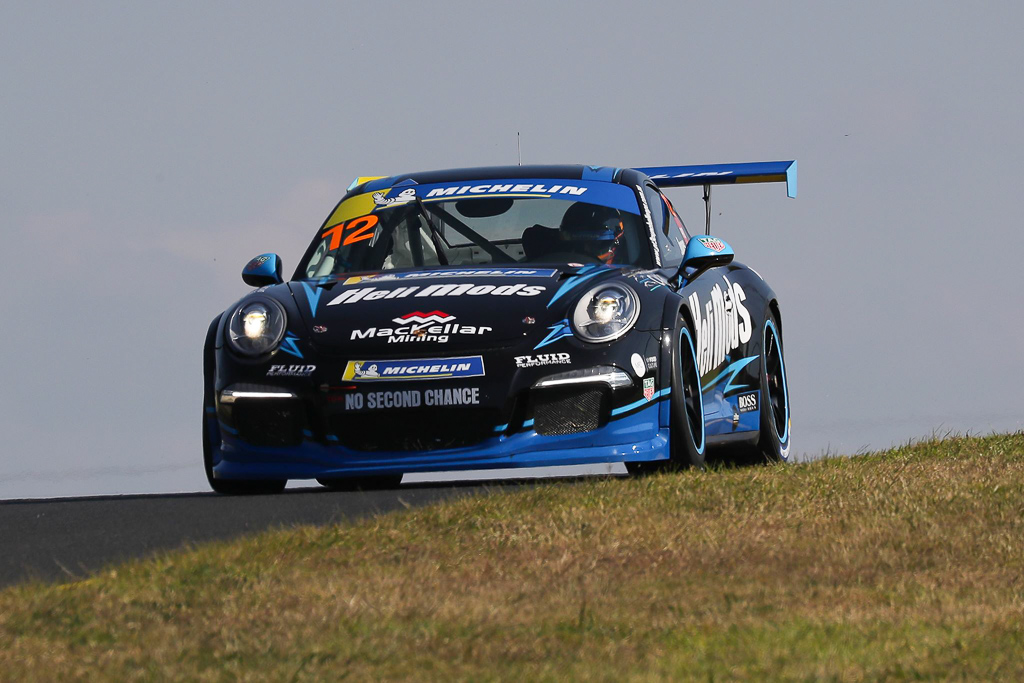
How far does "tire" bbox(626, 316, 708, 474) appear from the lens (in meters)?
6.91

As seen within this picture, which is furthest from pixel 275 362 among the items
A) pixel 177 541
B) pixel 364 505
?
pixel 177 541

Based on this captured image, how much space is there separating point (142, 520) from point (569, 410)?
1728 millimetres

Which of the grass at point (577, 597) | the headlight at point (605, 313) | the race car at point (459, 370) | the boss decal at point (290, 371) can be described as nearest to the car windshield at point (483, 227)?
the race car at point (459, 370)

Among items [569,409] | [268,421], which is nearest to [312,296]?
[268,421]

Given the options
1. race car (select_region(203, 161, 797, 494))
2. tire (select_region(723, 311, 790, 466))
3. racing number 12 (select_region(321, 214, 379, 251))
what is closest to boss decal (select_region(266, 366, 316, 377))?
race car (select_region(203, 161, 797, 494))

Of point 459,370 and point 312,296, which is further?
point 312,296

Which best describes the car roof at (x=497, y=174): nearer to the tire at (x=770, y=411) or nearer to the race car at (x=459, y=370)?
the race car at (x=459, y=370)

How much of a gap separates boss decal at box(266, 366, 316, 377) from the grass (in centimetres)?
112

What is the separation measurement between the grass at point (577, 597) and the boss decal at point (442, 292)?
3.58 ft

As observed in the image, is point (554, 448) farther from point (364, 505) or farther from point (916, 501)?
point (916, 501)

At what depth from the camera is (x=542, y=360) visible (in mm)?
6715

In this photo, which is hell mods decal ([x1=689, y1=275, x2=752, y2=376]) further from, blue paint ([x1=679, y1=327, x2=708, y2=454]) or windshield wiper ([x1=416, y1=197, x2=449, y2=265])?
windshield wiper ([x1=416, y1=197, x2=449, y2=265])

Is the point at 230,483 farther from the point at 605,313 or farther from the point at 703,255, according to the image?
the point at 703,255

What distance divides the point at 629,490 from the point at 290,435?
153 cm
